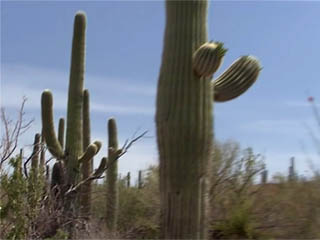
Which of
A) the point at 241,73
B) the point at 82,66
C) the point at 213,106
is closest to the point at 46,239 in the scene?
the point at 213,106

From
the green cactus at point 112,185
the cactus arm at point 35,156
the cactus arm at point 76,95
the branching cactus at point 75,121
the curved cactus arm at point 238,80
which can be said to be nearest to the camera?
the cactus arm at point 35,156

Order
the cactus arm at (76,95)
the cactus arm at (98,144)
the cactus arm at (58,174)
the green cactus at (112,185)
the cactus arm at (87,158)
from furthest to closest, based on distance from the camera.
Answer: the green cactus at (112,185) < the cactus arm at (98,144) < the cactus arm at (87,158) < the cactus arm at (76,95) < the cactus arm at (58,174)

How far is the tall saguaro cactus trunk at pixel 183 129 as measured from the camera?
9.58 meters

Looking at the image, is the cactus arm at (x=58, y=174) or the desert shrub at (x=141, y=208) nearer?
the cactus arm at (x=58, y=174)

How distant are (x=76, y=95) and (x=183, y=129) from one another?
3782 mm

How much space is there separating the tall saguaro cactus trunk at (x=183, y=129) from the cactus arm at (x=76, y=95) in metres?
3.03

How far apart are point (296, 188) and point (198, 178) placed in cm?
415

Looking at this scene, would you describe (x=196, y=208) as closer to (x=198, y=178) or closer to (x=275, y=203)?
(x=198, y=178)

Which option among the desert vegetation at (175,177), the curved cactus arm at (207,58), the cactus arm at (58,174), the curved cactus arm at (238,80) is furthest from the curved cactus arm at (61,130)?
the curved cactus arm at (207,58)

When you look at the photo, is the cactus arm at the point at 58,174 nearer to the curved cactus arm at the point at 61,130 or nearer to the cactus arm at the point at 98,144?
the cactus arm at the point at 98,144

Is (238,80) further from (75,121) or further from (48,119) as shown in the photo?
(48,119)

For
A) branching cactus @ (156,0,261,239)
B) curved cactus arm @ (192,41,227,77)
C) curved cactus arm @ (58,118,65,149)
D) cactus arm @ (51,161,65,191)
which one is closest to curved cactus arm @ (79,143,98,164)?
cactus arm @ (51,161,65,191)

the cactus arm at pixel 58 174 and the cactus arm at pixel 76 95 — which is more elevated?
the cactus arm at pixel 76 95

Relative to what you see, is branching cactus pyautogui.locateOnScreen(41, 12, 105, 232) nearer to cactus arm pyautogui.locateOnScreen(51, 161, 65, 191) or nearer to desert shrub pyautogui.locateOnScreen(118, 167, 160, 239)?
cactus arm pyautogui.locateOnScreen(51, 161, 65, 191)
